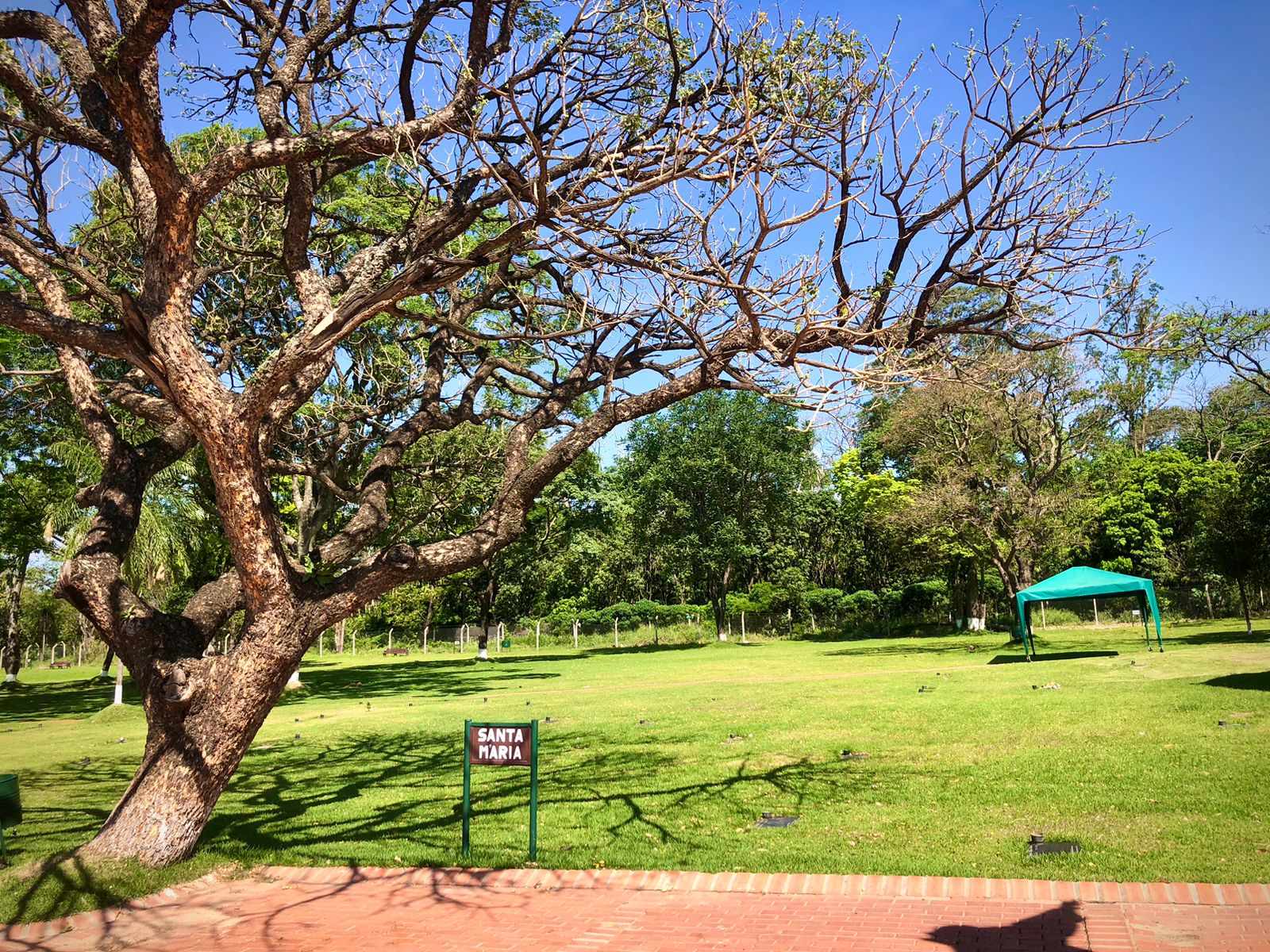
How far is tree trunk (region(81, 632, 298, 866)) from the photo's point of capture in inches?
272

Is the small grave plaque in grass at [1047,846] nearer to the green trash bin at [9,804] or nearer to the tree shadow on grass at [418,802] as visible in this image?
the tree shadow on grass at [418,802]

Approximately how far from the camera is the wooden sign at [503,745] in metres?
7.21

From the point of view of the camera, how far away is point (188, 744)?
23.1ft

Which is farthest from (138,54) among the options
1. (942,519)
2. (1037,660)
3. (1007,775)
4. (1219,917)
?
(942,519)

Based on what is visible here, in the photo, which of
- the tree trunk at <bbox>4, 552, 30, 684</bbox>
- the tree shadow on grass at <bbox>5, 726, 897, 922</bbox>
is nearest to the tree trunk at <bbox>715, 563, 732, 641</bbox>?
the tree trunk at <bbox>4, 552, 30, 684</bbox>

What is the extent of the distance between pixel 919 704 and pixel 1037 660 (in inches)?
407

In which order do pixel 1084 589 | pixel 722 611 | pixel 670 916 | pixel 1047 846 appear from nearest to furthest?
1. pixel 670 916
2. pixel 1047 846
3. pixel 1084 589
4. pixel 722 611

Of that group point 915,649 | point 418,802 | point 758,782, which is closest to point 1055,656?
point 915,649

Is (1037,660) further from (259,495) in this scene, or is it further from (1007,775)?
(259,495)

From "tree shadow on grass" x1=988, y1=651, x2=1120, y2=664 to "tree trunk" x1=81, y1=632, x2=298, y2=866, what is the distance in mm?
20546

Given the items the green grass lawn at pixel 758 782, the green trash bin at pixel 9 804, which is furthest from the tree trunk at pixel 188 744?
the green trash bin at pixel 9 804

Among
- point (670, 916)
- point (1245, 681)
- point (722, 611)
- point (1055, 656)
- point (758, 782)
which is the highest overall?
point (722, 611)

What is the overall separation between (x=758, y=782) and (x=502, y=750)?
3.37 m

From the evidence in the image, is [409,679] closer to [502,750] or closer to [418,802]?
[418,802]
